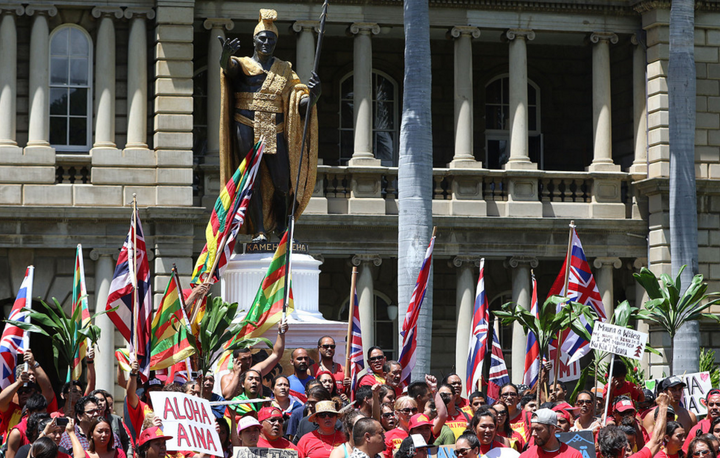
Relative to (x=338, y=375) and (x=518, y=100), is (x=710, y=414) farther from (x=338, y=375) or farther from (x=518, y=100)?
(x=518, y=100)

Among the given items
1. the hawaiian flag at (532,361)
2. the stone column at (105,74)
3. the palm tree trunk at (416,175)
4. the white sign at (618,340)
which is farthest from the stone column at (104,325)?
the white sign at (618,340)

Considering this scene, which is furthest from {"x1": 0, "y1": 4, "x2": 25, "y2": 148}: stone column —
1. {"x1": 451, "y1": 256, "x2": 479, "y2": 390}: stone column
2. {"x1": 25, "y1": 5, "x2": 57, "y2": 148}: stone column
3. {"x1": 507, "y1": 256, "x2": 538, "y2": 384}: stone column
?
{"x1": 507, "y1": 256, "x2": 538, "y2": 384}: stone column

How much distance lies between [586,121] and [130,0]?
11.8m

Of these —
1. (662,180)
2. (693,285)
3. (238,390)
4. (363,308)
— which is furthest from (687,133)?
(238,390)

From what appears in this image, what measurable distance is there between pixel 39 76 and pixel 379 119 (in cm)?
834

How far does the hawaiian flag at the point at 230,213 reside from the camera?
50.8 ft

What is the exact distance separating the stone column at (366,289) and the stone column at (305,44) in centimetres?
420

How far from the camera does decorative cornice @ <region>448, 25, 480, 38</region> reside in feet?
99.0

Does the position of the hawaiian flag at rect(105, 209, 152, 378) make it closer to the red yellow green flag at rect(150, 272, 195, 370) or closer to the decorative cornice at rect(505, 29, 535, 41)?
the red yellow green flag at rect(150, 272, 195, 370)

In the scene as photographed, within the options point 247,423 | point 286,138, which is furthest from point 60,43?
point 247,423

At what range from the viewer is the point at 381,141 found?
32.1 meters

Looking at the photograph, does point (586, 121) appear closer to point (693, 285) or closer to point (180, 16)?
point (180, 16)

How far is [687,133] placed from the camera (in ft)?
83.9

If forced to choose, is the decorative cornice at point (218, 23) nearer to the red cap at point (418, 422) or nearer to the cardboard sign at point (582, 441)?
the red cap at point (418, 422)
